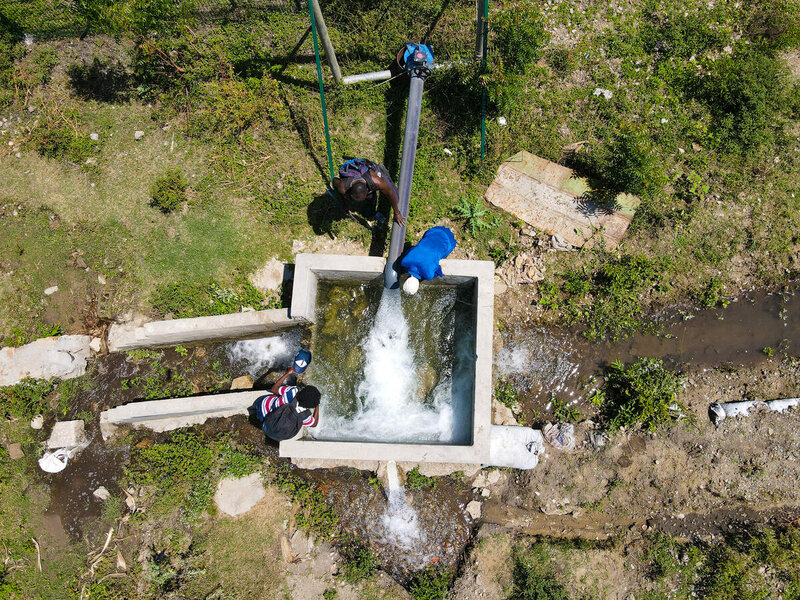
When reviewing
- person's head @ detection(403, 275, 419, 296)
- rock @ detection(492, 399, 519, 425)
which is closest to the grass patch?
rock @ detection(492, 399, 519, 425)

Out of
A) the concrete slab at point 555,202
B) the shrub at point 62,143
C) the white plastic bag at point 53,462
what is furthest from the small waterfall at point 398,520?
the shrub at point 62,143

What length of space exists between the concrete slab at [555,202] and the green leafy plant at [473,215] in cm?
22

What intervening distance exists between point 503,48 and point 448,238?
2625 mm

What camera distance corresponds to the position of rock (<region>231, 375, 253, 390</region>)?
5461 millimetres

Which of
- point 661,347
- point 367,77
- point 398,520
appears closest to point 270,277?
point 367,77

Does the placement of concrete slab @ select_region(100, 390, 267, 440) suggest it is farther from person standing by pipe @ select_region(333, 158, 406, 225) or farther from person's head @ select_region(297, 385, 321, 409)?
person standing by pipe @ select_region(333, 158, 406, 225)

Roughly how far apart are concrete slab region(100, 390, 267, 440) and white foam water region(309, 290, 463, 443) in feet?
3.11

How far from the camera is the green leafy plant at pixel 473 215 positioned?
18.9ft

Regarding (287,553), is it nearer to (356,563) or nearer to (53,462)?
(356,563)

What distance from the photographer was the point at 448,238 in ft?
16.1

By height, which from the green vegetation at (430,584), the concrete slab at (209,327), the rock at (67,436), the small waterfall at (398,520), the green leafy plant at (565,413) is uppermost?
the concrete slab at (209,327)

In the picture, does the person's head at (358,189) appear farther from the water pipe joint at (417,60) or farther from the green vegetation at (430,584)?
the green vegetation at (430,584)

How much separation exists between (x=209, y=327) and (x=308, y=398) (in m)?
1.58

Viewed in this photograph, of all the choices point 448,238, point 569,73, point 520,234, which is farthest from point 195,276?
point 569,73
